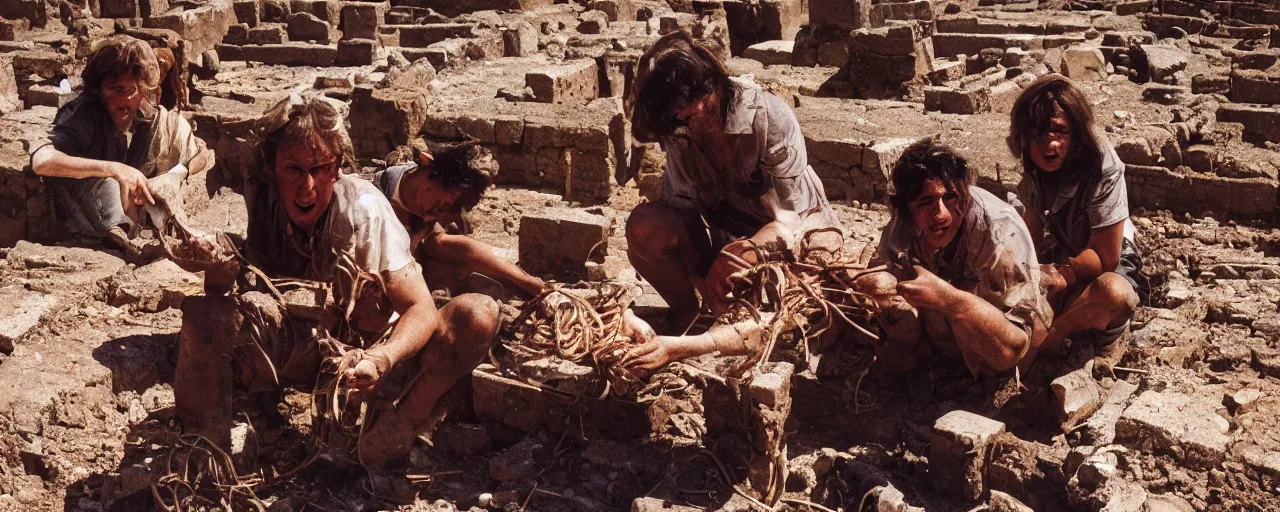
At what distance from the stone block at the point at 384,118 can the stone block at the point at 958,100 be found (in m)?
4.00

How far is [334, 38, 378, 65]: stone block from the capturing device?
44.9 ft

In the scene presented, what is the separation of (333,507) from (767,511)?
1560 millimetres

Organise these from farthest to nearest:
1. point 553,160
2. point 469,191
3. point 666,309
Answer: point 553,160, point 666,309, point 469,191

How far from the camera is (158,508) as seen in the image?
14.5 feet

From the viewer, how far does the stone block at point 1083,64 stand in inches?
480

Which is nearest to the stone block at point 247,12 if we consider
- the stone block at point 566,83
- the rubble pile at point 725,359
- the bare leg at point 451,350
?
the rubble pile at point 725,359

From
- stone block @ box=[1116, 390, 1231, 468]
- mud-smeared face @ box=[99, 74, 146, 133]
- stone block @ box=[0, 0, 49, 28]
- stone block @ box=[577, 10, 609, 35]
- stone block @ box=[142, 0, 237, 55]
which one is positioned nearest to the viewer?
stone block @ box=[1116, 390, 1231, 468]

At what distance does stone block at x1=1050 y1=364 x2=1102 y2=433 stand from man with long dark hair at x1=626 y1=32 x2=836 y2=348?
117 centimetres

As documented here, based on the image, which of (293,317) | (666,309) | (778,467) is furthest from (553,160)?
(778,467)

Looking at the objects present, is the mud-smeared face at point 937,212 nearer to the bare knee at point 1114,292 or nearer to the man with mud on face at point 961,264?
the man with mud on face at point 961,264

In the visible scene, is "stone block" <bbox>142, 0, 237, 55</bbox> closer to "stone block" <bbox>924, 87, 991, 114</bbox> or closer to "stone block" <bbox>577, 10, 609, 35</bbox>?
"stone block" <bbox>577, 10, 609, 35</bbox>

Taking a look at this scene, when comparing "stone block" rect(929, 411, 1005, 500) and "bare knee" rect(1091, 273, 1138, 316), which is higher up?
"bare knee" rect(1091, 273, 1138, 316)

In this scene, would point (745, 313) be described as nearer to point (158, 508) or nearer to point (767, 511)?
point (767, 511)

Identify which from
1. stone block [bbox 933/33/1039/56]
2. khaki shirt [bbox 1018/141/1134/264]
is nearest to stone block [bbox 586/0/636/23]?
stone block [bbox 933/33/1039/56]
